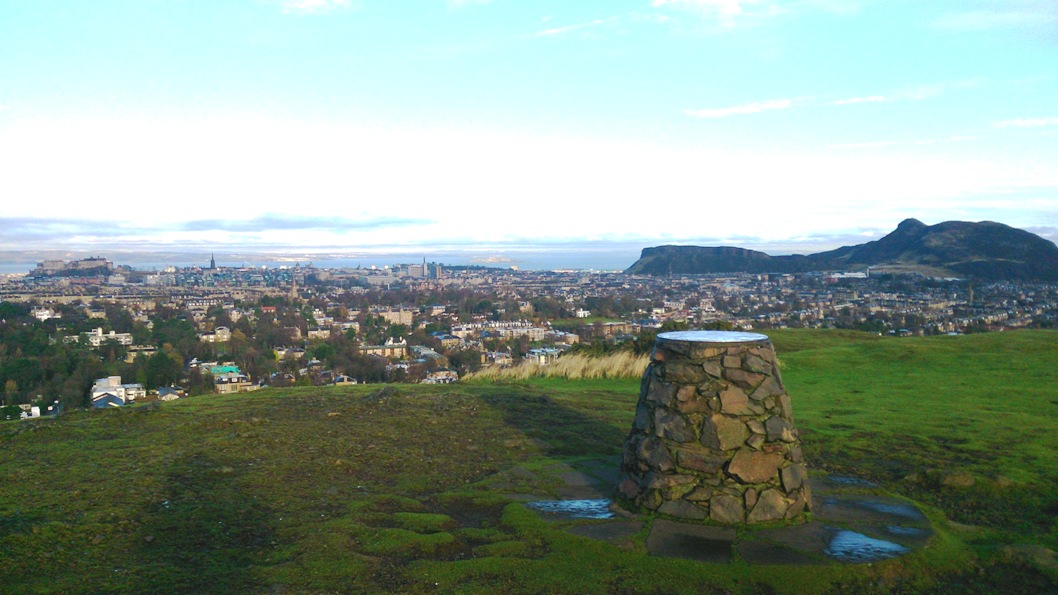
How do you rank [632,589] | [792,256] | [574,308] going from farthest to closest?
[792,256]
[574,308]
[632,589]

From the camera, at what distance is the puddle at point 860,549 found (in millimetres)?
5043

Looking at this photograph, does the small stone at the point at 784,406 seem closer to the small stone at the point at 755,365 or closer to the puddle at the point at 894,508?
the small stone at the point at 755,365

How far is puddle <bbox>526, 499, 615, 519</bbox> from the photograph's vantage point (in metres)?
5.88

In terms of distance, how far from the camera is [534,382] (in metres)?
15.6

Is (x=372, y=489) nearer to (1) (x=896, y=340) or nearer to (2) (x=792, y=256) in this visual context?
(1) (x=896, y=340)

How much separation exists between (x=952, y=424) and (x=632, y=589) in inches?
291

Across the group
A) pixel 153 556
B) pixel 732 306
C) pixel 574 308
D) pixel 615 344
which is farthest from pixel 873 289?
pixel 153 556

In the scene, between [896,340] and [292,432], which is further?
[896,340]

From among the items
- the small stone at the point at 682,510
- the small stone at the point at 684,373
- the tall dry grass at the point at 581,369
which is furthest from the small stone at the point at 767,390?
the tall dry grass at the point at 581,369

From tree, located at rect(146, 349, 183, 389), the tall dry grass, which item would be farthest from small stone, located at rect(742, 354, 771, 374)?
tree, located at rect(146, 349, 183, 389)

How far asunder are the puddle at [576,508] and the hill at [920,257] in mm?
59388

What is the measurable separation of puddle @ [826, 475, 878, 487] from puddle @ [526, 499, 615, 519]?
99.9 inches

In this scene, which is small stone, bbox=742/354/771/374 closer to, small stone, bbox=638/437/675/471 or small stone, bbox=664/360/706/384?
small stone, bbox=664/360/706/384

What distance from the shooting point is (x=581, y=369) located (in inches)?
650
